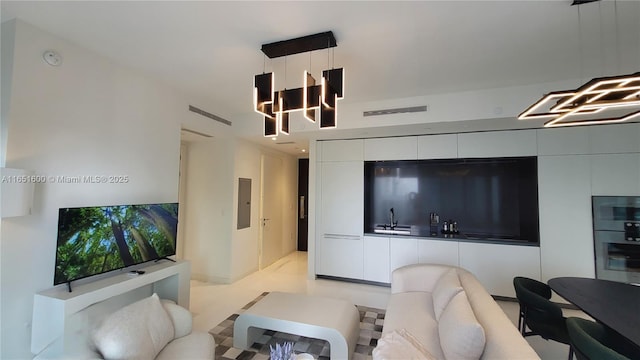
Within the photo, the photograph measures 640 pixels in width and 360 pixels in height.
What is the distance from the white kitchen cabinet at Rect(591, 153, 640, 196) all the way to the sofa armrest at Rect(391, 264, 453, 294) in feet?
8.46

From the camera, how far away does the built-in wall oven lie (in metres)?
3.45

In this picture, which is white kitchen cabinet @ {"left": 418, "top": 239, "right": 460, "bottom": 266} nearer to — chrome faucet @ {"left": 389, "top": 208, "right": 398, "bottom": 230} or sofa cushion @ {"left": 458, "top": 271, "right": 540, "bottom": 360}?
chrome faucet @ {"left": 389, "top": 208, "right": 398, "bottom": 230}

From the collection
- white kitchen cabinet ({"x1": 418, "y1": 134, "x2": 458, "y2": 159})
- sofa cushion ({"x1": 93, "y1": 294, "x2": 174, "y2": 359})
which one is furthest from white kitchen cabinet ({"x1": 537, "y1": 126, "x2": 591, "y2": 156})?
sofa cushion ({"x1": 93, "y1": 294, "x2": 174, "y2": 359})

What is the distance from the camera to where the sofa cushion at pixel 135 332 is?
6.00ft

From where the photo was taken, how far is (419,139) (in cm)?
442

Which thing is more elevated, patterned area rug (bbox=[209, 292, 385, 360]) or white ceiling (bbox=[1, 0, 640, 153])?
white ceiling (bbox=[1, 0, 640, 153])

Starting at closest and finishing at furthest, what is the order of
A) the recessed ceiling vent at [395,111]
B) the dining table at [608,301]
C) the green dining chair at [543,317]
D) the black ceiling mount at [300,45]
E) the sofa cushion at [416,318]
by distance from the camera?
the dining table at [608,301] → the sofa cushion at [416,318] → the green dining chair at [543,317] → the black ceiling mount at [300,45] → the recessed ceiling vent at [395,111]

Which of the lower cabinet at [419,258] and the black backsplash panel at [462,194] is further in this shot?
the black backsplash panel at [462,194]

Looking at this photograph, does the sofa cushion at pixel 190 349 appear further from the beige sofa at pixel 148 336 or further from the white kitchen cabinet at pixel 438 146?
the white kitchen cabinet at pixel 438 146

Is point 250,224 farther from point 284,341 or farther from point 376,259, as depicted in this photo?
point 284,341

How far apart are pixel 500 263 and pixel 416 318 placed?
237cm

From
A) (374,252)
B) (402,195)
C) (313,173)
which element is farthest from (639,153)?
(313,173)

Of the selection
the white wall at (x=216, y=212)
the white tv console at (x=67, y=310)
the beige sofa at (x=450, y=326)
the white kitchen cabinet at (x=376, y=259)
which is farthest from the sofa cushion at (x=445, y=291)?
the white wall at (x=216, y=212)

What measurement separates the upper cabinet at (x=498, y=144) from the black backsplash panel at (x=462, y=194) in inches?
6.4
